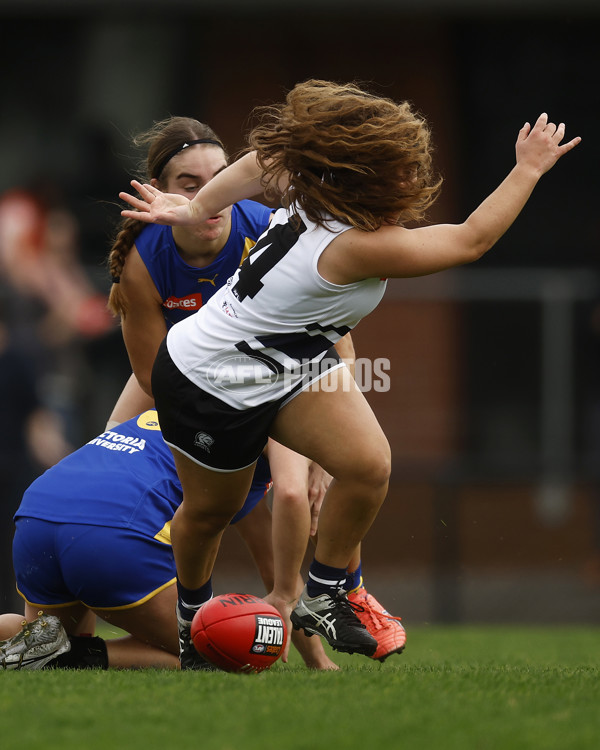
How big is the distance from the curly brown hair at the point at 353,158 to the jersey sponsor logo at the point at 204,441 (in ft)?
2.42

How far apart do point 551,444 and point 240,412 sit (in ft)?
21.6

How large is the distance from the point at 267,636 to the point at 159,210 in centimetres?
142

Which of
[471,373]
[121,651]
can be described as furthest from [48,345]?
[121,651]

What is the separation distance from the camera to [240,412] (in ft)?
12.3

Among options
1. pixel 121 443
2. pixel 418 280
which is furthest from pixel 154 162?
pixel 418 280

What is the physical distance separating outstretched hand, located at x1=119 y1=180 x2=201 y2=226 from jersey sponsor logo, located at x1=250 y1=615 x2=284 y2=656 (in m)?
1.31

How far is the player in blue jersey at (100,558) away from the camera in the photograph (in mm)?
4133

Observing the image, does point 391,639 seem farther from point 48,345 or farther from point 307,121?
point 48,345

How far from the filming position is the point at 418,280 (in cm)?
1011

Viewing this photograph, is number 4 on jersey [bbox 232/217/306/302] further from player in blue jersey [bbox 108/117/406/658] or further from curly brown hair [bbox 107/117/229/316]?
curly brown hair [bbox 107/117/229/316]

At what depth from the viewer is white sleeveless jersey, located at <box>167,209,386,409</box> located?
367 centimetres

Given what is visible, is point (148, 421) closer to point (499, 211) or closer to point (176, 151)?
point (176, 151)

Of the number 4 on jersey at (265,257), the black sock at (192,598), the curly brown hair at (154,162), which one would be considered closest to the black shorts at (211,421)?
the number 4 on jersey at (265,257)

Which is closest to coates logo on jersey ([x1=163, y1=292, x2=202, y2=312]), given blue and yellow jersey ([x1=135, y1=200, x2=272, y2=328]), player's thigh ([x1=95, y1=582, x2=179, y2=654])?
blue and yellow jersey ([x1=135, y1=200, x2=272, y2=328])
